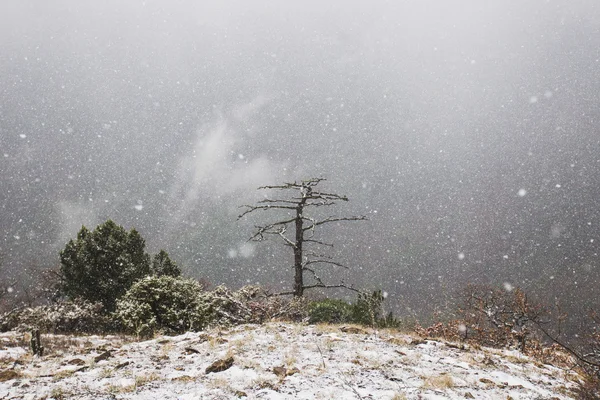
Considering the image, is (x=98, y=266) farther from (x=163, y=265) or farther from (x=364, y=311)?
(x=364, y=311)

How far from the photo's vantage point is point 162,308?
11.1 metres

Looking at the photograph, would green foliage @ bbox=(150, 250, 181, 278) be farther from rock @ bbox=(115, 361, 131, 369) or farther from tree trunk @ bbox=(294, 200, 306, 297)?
rock @ bbox=(115, 361, 131, 369)

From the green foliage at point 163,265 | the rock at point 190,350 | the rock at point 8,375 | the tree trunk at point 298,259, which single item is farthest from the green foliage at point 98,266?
the rock at point 8,375

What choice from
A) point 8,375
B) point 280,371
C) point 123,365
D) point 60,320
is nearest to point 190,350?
point 123,365

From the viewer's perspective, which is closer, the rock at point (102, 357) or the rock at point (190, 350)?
the rock at point (102, 357)

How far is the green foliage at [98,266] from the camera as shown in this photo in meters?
30.6

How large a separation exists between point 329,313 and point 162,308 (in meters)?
6.20

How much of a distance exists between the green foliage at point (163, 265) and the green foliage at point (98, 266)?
555 centimetres

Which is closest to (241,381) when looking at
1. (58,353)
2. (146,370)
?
(146,370)

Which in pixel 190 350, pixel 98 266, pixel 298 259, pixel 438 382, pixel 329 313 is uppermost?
pixel 298 259

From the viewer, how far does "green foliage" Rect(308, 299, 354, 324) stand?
13398 millimetres

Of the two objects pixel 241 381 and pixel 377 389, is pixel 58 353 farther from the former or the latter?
pixel 377 389

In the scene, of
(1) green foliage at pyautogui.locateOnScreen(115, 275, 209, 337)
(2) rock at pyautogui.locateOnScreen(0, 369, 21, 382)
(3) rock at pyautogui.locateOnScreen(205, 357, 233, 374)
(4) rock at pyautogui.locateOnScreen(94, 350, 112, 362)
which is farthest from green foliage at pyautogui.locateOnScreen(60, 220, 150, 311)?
(3) rock at pyautogui.locateOnScreen(205, 357, 233, 374)

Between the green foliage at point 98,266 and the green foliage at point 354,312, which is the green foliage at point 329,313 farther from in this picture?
the green foliage at point 98,266
